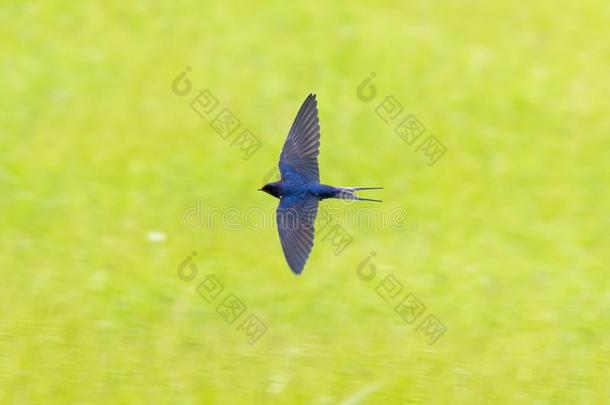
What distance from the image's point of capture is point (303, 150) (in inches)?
241

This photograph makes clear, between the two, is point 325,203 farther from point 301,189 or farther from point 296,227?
point 296,227

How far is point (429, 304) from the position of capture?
7145 mm

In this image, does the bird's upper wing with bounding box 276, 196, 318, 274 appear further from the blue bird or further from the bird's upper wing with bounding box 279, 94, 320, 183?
the bird's upper wing with bounding box 279, 94, 320, 183

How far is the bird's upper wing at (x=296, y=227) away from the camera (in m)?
5.36

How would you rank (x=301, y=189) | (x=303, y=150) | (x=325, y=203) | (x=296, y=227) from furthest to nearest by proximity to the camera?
(x=325, y=203) < (x=303, y=150) < (x=301, y=189) < (x=296, y=227)

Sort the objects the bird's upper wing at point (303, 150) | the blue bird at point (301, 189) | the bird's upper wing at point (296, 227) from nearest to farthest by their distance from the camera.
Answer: the bird's upper wing at point (296, 227) < the blue bird at point (301, 189) < the bird's upper wing at point (303, 150)

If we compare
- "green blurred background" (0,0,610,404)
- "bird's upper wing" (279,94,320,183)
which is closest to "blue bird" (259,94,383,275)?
"bird's upper wing" (279,94,320,183)

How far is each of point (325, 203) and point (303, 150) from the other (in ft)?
6.94

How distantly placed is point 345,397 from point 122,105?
4.44 meters

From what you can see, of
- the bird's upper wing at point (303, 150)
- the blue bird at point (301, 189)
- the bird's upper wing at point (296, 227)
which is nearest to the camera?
the bird's upper wing at point (296, 227)

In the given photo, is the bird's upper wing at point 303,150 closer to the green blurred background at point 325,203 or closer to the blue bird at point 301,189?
the blue bird at point 301,189

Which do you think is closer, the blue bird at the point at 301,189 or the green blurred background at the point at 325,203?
the blue bird at the point at 301,189

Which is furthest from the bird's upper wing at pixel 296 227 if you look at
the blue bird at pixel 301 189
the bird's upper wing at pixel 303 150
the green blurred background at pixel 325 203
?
the green blurred background at pixel 325 203

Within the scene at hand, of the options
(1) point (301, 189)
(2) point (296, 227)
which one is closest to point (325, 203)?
(1) point (301, 189)
